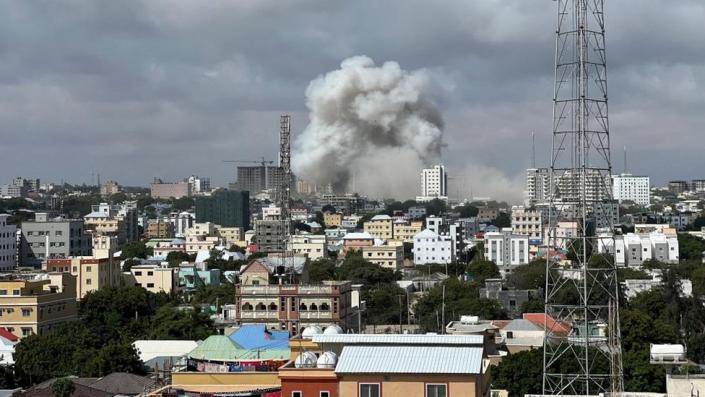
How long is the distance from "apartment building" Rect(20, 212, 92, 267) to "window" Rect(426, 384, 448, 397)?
60479 mm

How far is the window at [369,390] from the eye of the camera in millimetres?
14695

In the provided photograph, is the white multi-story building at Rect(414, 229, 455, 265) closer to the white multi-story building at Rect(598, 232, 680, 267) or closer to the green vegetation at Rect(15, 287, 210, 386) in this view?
the white multi-story building at Rect(598, 232, 680, 267)

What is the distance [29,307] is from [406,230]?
6617 centimetres

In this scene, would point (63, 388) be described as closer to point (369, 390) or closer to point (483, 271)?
point (369, 390)

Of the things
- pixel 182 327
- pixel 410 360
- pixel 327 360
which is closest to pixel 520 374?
pixel 182 327

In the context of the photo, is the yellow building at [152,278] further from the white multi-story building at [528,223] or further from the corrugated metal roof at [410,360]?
the corrugated metal roof at [410,360]

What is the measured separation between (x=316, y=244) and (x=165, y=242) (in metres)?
12.6

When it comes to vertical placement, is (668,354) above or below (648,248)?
below

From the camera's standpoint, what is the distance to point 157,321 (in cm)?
3875

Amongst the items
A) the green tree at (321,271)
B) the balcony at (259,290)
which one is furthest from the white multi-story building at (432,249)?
the balcony at (259,290)

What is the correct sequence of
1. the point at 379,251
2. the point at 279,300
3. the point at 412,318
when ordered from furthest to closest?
1. the point at 379,251
2. the point at 412,318
3. the point at 279,300

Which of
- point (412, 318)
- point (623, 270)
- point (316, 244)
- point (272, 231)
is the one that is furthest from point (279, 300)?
point (272, 231)

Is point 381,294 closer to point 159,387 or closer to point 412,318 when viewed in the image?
point 412,318

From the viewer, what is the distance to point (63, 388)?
21422 millimetres
